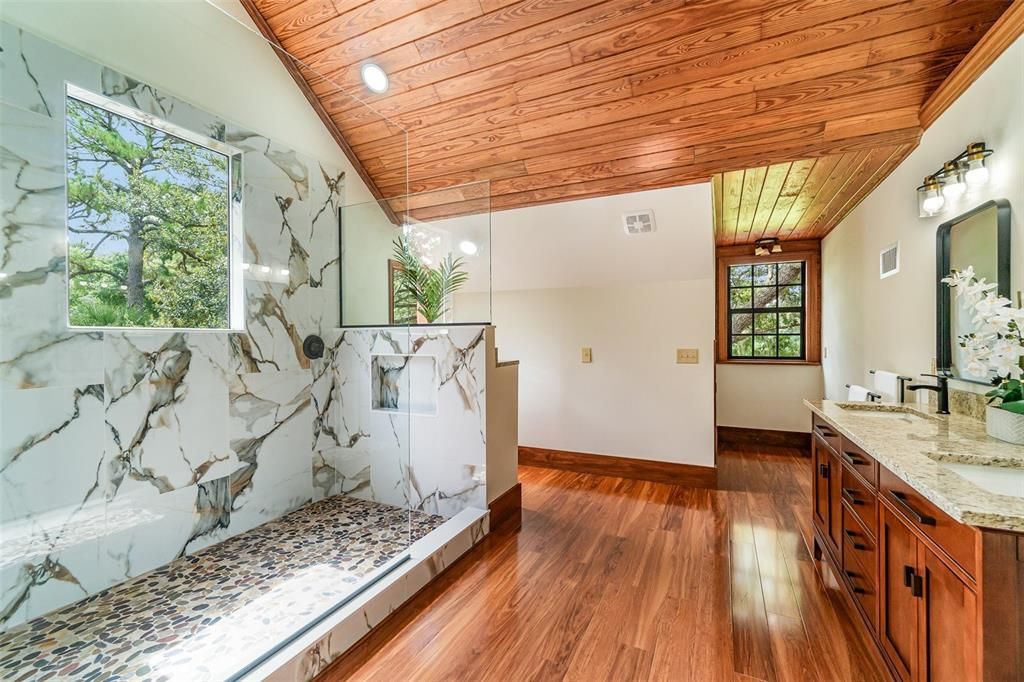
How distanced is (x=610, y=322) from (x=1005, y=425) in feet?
8.10

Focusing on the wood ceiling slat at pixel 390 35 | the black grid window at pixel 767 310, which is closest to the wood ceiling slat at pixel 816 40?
the wood ceiling slat at pixel 390 35

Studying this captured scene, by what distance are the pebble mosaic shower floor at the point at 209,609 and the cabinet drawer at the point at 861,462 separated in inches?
80.9

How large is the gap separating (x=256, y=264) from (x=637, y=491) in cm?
313

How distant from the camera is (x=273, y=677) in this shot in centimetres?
134

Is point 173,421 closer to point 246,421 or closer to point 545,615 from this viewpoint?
point 246,421

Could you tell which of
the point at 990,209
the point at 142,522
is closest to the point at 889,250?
the point at 990,209

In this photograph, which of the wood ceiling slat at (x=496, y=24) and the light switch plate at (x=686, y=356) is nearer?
the wood ceiling slat at (x=496, y=24)

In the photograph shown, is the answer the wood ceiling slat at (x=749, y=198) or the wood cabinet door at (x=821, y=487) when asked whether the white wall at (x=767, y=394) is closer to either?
the wood ceiling slat at (x=749, y=198)

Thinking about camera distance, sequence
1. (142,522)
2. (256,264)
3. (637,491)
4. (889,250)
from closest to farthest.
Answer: (142,522) < (256,264) < (889,250) < (637,491)

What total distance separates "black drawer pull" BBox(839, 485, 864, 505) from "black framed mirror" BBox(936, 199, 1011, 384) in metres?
0.71

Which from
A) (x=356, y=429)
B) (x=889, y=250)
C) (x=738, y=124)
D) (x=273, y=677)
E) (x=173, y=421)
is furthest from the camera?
(x=356, y=429)

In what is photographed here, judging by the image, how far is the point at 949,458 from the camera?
129cm

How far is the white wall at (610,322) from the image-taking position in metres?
3.18

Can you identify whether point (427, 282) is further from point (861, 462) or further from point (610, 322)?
point (861, 462)
